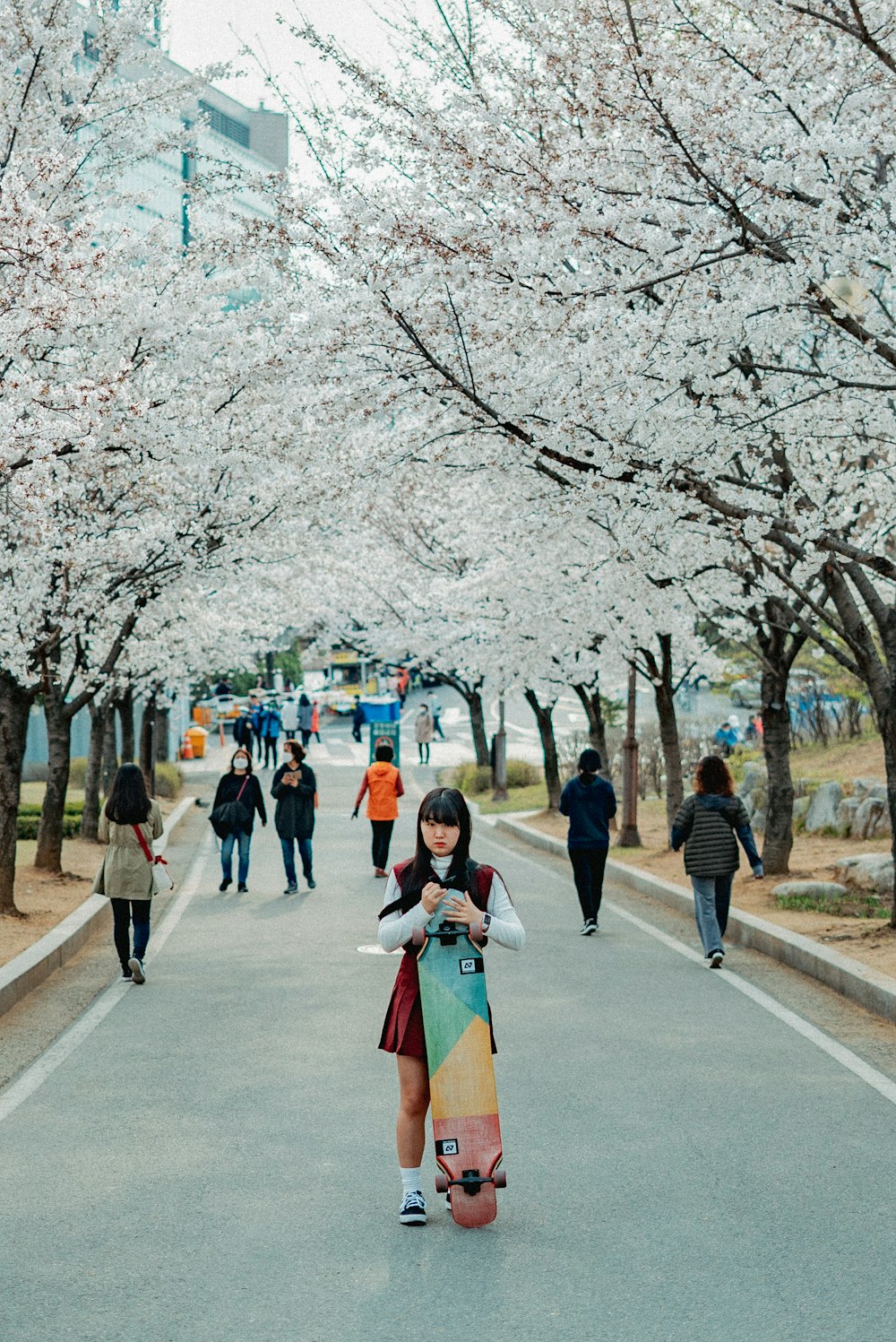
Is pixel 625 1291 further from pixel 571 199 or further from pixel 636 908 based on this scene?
pixel 636 908

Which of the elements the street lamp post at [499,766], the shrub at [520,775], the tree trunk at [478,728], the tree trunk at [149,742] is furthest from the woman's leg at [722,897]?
the tree trunk at [478,728]

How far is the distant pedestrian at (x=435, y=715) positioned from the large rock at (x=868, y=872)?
3641 centimetres

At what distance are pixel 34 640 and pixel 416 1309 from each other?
37.5ft

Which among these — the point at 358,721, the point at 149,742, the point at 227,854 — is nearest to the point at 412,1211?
the point at 227,854

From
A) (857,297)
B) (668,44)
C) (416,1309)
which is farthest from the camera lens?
(857,297)

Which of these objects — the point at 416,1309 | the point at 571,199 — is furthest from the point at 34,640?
the point at 416,1309

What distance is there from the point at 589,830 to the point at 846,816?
1006 centimetres

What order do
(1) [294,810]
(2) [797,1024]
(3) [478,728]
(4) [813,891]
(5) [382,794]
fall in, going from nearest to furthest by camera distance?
(2) [797,1024]
(4) [813,891]
(1) [294,810]
(5) [382,794]
(3) [478,728]

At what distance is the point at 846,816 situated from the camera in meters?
22.7

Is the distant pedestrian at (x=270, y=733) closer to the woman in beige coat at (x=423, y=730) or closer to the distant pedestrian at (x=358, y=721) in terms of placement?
the woman in beige coat at (x=423, y=730)

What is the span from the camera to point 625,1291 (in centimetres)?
480

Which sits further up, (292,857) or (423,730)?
(423,730)

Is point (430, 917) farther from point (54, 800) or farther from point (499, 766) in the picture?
point (499, 766)

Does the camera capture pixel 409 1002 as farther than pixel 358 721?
No
